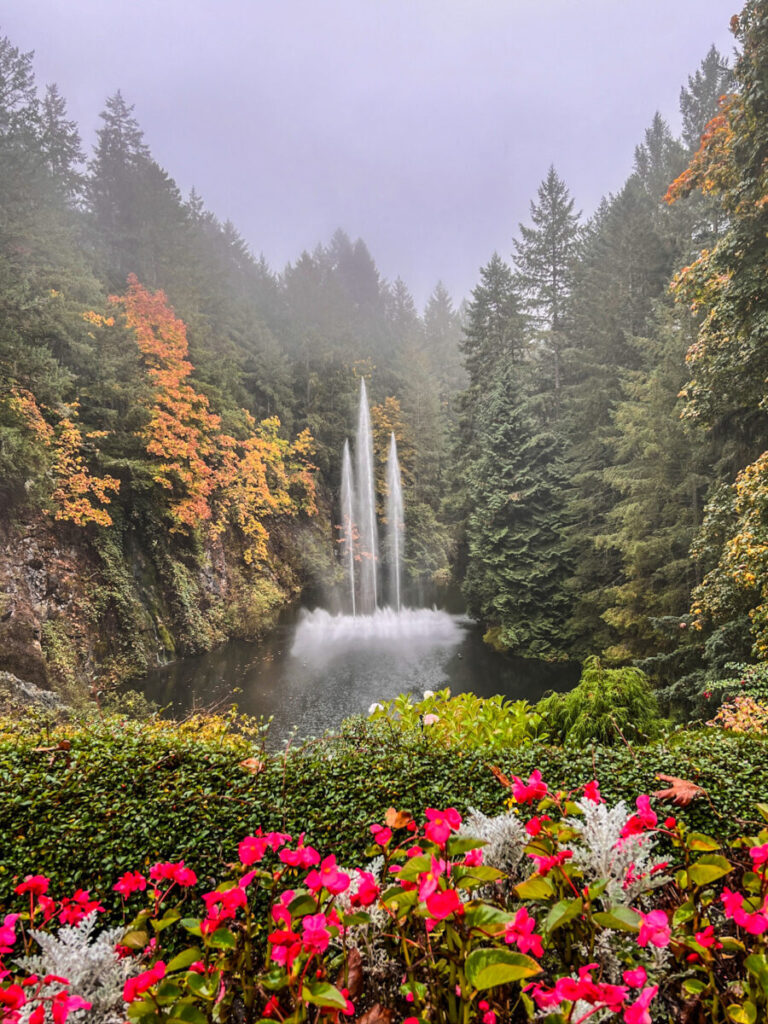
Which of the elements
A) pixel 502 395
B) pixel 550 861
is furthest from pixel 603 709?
pixel 502 395

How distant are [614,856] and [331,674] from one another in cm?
894

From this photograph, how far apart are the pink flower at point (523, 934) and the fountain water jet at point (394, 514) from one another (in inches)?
685

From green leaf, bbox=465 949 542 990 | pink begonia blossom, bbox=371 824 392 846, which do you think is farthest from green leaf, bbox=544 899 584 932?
pink begonia blossom, bbox=371 824 392 846

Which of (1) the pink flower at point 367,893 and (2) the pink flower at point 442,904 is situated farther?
(1) the pink flower at point 367,893

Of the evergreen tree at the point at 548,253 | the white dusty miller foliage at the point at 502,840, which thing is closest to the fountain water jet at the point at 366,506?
the evergreen tree at the point at 548,253

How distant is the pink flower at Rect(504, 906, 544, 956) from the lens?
81 centimetres

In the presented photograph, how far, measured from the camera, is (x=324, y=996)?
2.24ft

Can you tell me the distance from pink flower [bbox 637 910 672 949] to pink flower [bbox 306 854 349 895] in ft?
1.79

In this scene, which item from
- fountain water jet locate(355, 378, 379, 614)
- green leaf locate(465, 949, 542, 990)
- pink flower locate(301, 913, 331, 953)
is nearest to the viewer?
green leaf locate(465, 949, 542, 990)

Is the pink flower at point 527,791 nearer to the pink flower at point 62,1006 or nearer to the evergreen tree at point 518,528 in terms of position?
the pink flower at point 62,1006

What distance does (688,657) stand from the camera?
290 inches

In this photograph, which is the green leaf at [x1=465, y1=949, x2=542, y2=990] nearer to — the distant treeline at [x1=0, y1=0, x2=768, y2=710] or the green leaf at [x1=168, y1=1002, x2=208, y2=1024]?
the green leaf at [x1=168, y1=1002, x2=208, y2=1024]

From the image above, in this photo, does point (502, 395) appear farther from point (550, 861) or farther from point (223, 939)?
point (223, 939)

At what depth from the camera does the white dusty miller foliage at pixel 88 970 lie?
3.06 feet
